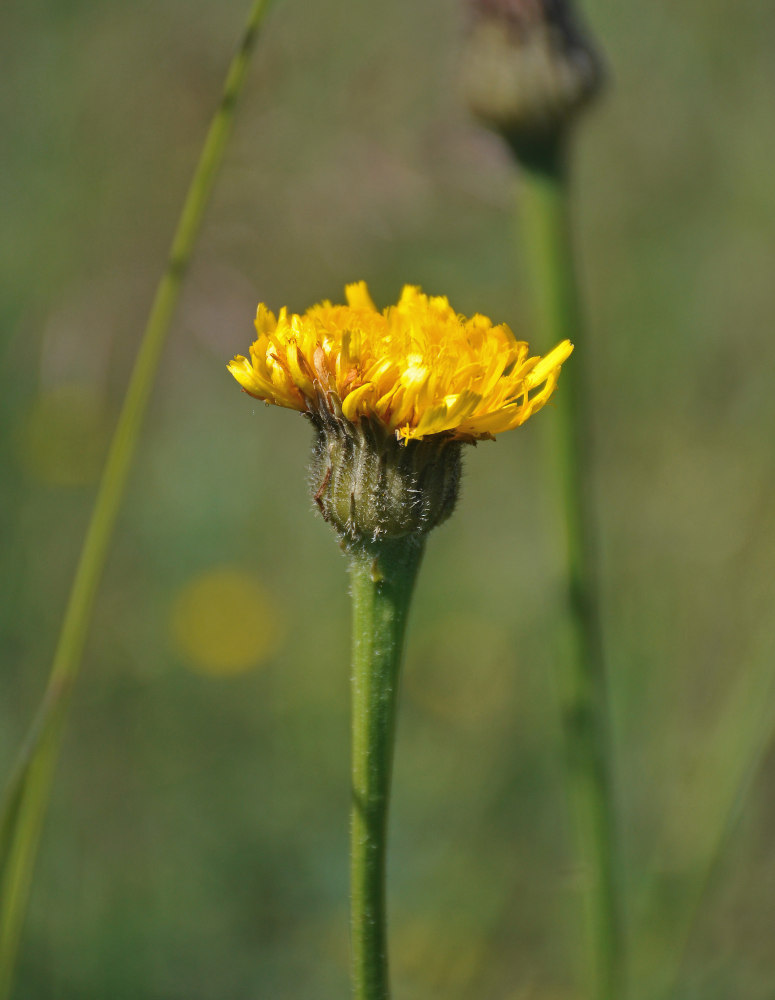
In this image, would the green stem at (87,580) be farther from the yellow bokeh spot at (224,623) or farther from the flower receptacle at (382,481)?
the yellow bokeh spot at (224,623)

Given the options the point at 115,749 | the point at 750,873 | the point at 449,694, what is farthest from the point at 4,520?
the point at 750,873

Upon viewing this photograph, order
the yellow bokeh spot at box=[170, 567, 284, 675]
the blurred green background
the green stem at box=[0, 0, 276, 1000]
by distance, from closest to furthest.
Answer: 1. the green stem at box=[0, 0, 276, 1000]
2. the blurred green background
3. the yellow bokeh spot at box=[170, 567, 284, 675]

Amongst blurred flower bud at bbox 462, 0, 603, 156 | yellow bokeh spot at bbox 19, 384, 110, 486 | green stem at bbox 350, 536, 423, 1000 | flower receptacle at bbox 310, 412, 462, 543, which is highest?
blurred flower bud at bbox 462, 0, 603, 156

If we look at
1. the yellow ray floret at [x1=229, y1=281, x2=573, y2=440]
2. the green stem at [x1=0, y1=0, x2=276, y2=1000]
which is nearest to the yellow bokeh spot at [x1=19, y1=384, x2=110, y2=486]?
the green stem at [x1=0, y1=0, x2=276, y2=1000]

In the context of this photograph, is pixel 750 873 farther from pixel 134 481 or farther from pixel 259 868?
pixel 134 481

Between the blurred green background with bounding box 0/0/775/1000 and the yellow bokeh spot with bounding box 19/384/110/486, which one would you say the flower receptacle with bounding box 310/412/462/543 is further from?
the yellow bokeh spot with bounding box 19/384/110/486

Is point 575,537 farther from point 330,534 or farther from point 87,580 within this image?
point 330,534

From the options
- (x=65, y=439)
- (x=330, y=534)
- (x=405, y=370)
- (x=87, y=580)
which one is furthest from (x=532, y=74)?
(x=65, y=439)

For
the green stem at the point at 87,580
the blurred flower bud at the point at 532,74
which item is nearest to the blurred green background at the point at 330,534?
the blurred flower bud at the point at 532,74
